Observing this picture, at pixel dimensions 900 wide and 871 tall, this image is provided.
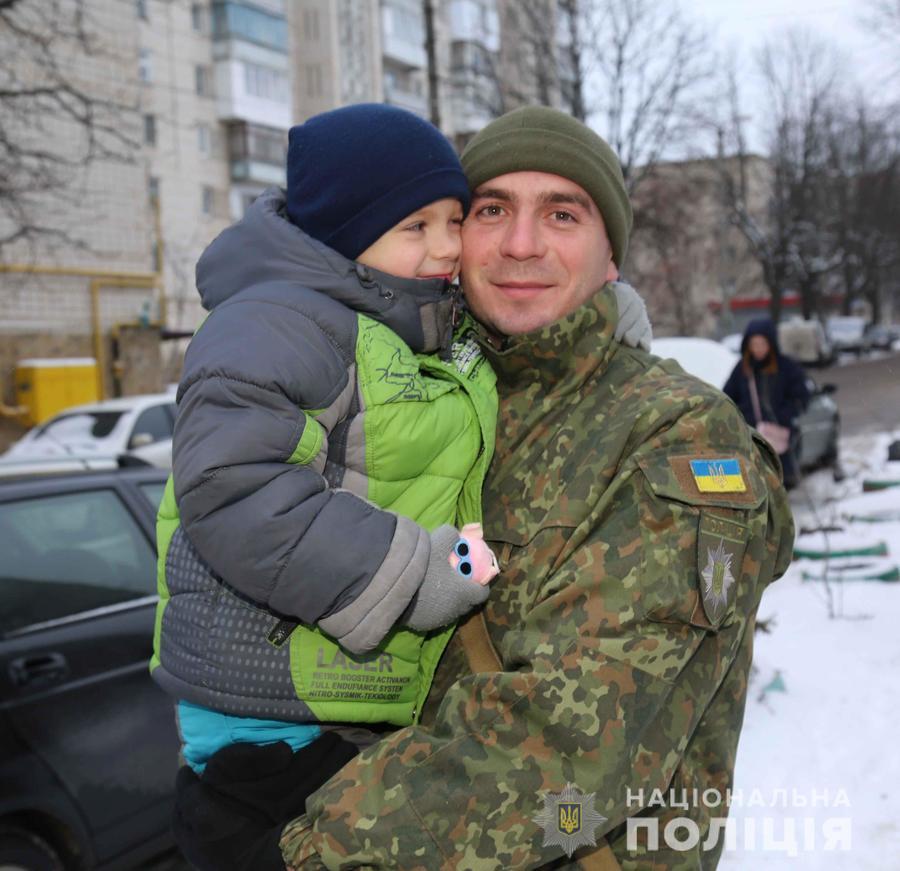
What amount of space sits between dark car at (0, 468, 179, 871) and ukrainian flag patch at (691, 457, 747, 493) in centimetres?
252

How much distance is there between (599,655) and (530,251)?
0.83m

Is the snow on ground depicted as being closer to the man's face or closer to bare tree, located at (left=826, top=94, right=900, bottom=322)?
the man's face

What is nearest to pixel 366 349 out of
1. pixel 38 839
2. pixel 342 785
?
pixel 342 785

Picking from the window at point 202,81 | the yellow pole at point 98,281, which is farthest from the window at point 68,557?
the window at point 202,81

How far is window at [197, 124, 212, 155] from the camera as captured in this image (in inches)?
1423

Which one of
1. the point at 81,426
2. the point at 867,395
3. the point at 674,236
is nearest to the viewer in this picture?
the point at 81,426

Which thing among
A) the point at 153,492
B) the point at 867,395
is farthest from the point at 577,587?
the point at 867,395

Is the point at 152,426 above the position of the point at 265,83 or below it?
below

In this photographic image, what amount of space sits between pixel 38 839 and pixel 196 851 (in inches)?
Answer: 77.5

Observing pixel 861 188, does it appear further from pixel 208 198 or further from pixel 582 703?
pixel 582 703

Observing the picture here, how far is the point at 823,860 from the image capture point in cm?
343

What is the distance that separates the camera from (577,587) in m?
1.48

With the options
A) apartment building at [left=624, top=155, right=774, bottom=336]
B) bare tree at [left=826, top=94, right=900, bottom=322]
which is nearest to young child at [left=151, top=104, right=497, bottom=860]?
apartment building at [left=624, top=155, right=774, bottom=336]

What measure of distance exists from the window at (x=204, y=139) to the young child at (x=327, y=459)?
36930 millimetres
